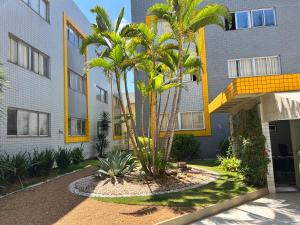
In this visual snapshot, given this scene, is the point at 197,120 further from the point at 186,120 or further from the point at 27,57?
the point at 27,57

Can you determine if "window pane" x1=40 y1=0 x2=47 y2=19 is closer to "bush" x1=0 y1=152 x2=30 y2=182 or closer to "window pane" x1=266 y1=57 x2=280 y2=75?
"bush" x1=0 y1=152 x2=30 y2=182

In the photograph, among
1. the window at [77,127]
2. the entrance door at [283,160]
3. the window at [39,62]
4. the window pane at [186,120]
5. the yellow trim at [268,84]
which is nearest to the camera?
the yellow trim at [268,84]

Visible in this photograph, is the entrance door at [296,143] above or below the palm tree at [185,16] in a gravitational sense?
below

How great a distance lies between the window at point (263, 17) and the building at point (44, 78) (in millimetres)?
12866

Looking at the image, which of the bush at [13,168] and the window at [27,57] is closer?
the bush at [13,168]

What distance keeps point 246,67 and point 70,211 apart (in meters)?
17.1

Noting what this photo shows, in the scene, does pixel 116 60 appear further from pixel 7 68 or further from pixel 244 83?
pixel 7 68

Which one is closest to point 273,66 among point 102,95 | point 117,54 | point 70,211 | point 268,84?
point 268,84

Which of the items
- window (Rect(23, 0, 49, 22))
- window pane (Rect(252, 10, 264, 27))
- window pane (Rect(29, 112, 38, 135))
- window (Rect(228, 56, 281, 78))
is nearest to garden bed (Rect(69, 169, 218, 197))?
window pane (Rect(29, 112, 38, 135))

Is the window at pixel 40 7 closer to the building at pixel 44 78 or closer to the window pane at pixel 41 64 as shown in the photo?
the building at pixel 44 78

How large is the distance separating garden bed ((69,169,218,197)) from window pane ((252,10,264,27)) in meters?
13.7

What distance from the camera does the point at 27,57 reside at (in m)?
17.6

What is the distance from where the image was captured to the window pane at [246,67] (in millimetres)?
22438

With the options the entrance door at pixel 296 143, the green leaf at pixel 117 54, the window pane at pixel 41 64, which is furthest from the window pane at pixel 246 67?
the window pane at pixel 41 64
